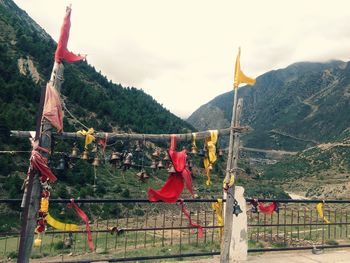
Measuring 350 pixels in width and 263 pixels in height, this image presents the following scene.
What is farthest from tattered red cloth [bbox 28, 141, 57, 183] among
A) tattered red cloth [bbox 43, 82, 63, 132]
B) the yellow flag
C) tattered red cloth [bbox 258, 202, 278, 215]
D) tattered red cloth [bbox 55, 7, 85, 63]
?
tattered red cloth [bbox 258, 202, 278, 215]

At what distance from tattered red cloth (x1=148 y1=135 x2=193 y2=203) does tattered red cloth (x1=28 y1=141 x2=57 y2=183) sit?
1.85 meters

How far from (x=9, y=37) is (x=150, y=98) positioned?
58803 mm

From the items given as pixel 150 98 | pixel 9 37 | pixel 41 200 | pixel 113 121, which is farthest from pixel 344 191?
pixel 150 98

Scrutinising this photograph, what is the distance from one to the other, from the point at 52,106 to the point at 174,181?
8.30ft

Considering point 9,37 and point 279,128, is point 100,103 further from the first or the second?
point 279,128

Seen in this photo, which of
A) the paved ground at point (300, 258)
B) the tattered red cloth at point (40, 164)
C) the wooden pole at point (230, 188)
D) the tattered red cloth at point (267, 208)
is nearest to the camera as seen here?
the tattered red cloth at point (40, 164)

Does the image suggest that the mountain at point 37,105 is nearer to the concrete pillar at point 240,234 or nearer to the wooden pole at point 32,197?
the concrete pillar at point 240,234

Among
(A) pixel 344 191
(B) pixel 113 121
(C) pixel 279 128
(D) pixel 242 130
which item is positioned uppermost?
(C) pixel 279 128

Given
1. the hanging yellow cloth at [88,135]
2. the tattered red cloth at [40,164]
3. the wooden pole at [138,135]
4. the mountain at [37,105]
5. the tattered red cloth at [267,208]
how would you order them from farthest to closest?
the mountain at [37,105] < the tattered red cloth at [267,208] < the hanging yellow cloth at [88,135] < the wooden pole at [138,135] < the tattered red cloth at [40,164]

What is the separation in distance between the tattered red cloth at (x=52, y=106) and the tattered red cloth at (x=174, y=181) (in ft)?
6.71

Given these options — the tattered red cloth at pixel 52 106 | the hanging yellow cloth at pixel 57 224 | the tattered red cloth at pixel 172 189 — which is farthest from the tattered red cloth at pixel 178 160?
the hanging yellow cloth at pixel 57 224

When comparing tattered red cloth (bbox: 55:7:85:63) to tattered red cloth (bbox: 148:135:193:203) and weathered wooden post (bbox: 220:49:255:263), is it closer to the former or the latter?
tattered red cloth (bbox: 148:135:193:203)

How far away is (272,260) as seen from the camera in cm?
842

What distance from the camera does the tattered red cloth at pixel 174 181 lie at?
672 cm
